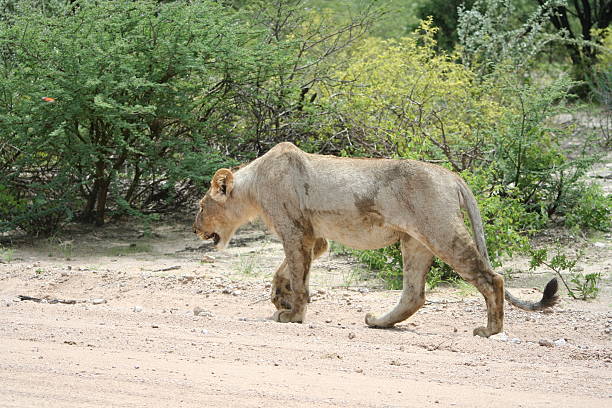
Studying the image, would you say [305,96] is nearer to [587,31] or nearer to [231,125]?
[231,125]

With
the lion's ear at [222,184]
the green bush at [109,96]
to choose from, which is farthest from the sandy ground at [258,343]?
the green bush at [109,96]

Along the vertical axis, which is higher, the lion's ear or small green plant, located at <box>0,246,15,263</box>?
the lion's ear

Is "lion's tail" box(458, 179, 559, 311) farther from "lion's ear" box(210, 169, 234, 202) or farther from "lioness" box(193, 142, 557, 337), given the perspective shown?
"lion's ear" box(210, 169, 234, 202)

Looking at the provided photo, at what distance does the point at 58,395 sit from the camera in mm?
4875

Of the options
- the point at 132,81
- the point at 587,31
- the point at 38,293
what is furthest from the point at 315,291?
the point at 587,31

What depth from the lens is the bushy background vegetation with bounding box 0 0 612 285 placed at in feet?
38.6

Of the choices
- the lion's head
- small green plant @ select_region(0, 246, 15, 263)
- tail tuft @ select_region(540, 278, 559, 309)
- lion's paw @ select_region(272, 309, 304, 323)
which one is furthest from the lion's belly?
small green plant @ select_region(0, 246, 15, 263)

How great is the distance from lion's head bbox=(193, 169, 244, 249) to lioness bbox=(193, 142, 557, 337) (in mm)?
16

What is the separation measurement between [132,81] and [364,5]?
5237 millimetres

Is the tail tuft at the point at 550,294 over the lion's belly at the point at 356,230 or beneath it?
beneath

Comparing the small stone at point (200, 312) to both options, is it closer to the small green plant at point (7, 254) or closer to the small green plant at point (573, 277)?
the small green plant at point (573, 277)

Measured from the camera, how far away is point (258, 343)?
6516 millimetres

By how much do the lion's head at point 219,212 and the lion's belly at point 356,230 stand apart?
981mm

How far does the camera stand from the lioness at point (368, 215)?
7.48 meters
